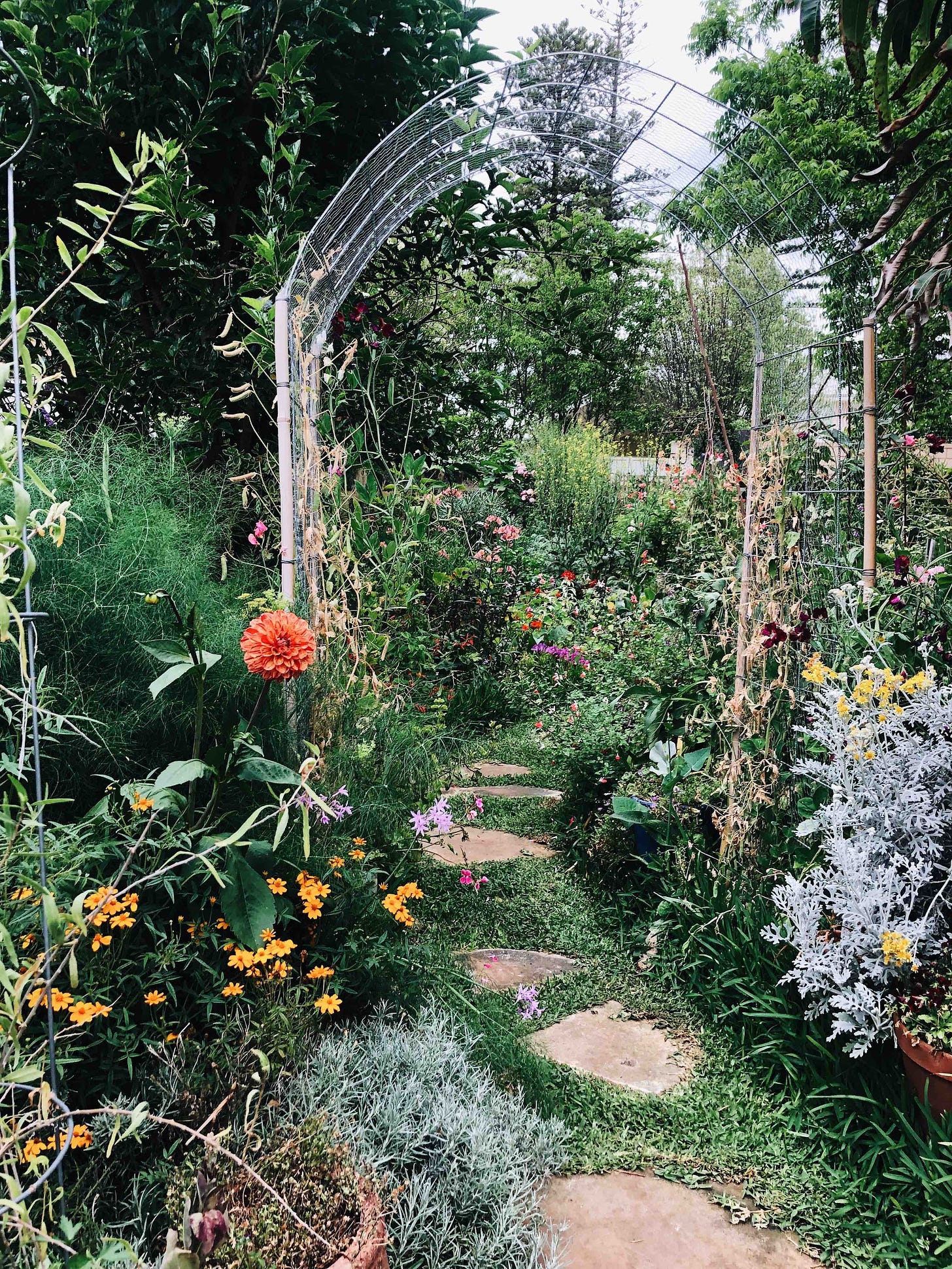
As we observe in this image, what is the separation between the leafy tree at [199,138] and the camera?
8.96 ft

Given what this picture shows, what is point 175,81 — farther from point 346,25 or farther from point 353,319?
point 353,319

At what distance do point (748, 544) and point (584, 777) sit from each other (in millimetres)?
1239

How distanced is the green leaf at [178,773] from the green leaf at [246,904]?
169mm

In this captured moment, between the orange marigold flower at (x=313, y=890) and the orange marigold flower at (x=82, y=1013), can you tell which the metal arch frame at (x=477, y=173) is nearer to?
the orange marigold flower at (x=313, y=890)

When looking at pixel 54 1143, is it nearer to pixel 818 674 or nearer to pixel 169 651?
pixel 169 651

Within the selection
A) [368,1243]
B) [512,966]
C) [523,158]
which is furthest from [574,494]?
[368,1243]

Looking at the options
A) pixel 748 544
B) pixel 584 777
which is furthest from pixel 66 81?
pixel 584 777

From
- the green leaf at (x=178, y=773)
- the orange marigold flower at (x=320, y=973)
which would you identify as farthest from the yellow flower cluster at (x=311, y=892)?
the green leaf at (x=178, y=773)

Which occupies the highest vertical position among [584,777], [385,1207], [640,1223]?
[584,777]

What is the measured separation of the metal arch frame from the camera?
2449 millimetres

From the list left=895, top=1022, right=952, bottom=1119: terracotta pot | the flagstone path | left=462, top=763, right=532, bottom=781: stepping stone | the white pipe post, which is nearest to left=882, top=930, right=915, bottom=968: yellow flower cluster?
left=895, top=1022, right=952, bottom=1119: terracotta pot

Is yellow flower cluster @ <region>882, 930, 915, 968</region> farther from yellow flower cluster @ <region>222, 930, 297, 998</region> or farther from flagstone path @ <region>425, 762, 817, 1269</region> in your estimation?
yellow flower cluster @ <region>222, 930, 297, 998</region>

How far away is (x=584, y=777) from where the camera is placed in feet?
11.5

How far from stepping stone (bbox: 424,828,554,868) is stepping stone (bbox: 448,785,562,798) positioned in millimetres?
391
